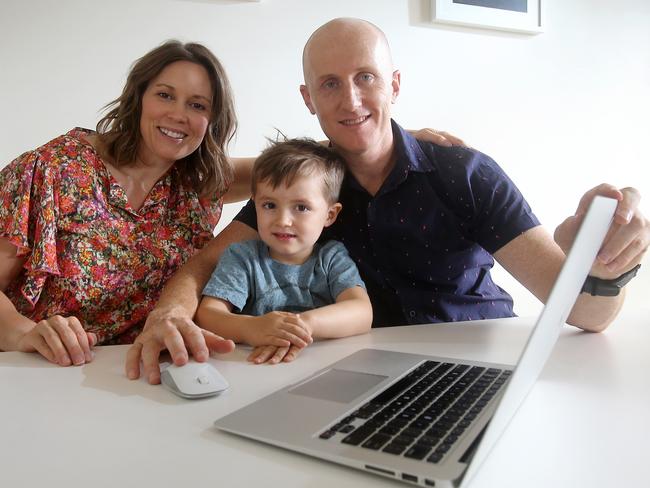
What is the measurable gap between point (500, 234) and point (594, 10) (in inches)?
84.7

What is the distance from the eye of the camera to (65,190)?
1373 millimetres

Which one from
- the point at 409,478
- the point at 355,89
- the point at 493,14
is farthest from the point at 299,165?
the point at 493,14

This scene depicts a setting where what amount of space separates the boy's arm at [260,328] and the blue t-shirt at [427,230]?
14.8 inches

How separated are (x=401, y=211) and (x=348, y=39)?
44 cm

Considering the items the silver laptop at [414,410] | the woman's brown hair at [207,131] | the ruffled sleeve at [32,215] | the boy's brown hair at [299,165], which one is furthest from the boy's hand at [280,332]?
the woman's brown hair at [207,131]

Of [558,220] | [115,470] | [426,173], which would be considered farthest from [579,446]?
[558,220]

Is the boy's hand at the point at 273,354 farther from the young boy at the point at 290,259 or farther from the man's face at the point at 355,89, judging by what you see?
the man's face at the point at 355,89

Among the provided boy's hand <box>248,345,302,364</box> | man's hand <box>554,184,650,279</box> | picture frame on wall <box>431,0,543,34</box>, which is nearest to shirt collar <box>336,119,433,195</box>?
man's hand <box>554,184,650,279</box>

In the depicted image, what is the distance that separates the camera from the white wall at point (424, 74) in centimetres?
187

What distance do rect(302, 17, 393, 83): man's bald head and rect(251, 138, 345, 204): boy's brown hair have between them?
0.22m

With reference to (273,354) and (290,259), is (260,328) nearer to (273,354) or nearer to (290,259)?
(273,354)

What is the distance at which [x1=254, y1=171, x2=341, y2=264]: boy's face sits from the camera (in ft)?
4.04

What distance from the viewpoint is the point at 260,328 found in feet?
3.24

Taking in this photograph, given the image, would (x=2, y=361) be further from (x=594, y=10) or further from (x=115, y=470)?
(x=594, y=10)
